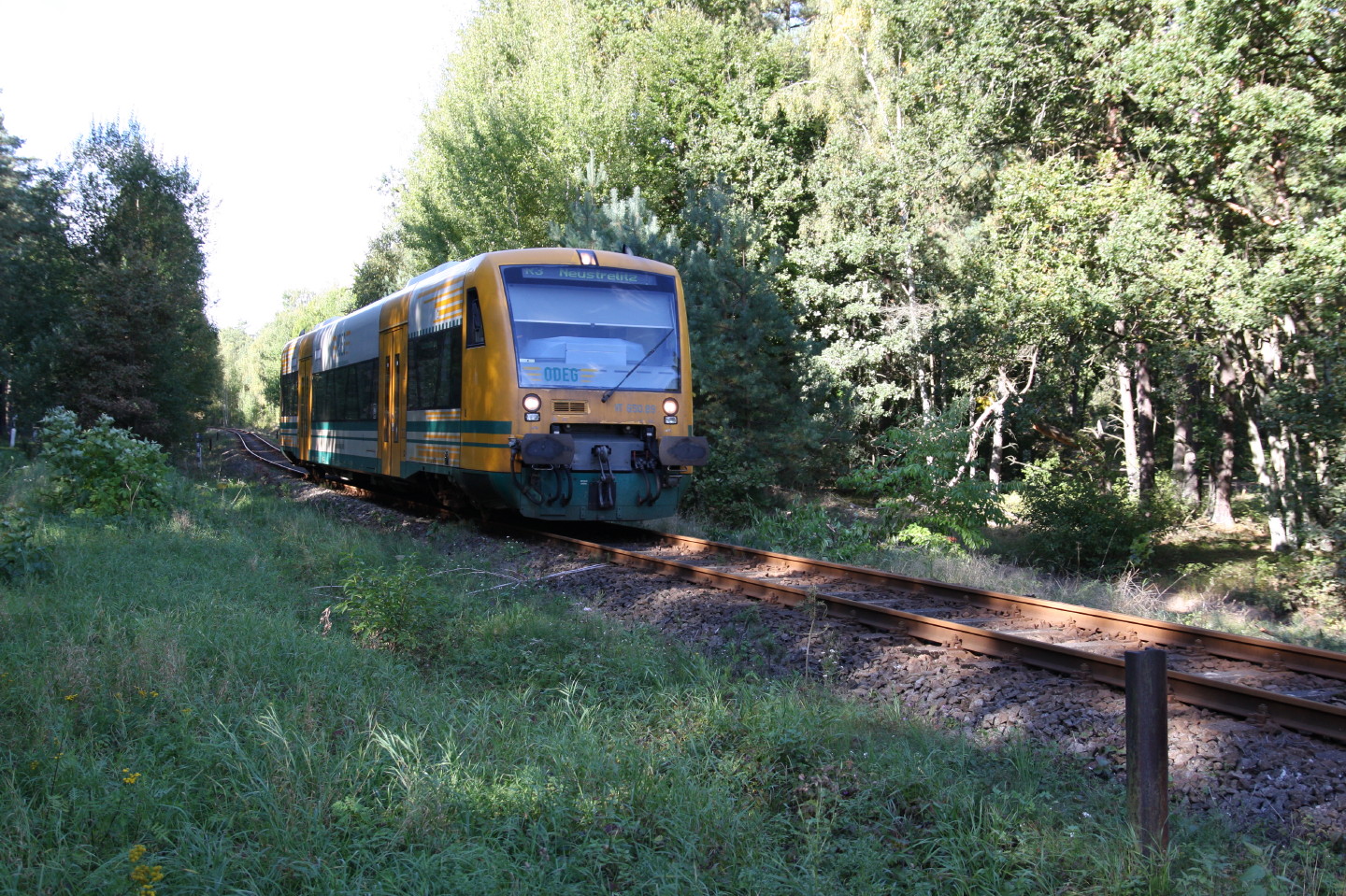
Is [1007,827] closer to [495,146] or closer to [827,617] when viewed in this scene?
[827,617]

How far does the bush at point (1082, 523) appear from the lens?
1758 cm

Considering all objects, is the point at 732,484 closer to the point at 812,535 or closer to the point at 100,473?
the point at 812,535

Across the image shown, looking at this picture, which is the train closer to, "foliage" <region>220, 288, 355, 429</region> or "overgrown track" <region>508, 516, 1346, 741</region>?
"overgrown track" <region>508, 516, 1346, 741</region>

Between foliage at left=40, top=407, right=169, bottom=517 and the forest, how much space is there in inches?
291

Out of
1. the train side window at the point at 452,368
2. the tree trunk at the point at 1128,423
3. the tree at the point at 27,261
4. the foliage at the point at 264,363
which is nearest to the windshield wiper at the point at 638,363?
the train side window at the point at 452,368

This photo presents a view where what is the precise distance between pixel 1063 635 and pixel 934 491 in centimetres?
713

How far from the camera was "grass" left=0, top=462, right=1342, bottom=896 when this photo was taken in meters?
3.21

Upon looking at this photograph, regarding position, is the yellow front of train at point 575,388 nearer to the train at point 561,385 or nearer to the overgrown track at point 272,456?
the train at point 561,385

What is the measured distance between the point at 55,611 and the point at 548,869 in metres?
4.89

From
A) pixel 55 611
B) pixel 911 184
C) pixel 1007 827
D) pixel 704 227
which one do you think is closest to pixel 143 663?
pixel 55 611

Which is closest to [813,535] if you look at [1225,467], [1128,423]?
[1128,423]

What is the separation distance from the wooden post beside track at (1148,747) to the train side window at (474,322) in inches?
338

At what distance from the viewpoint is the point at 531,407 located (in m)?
10.2

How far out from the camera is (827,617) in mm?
7109
